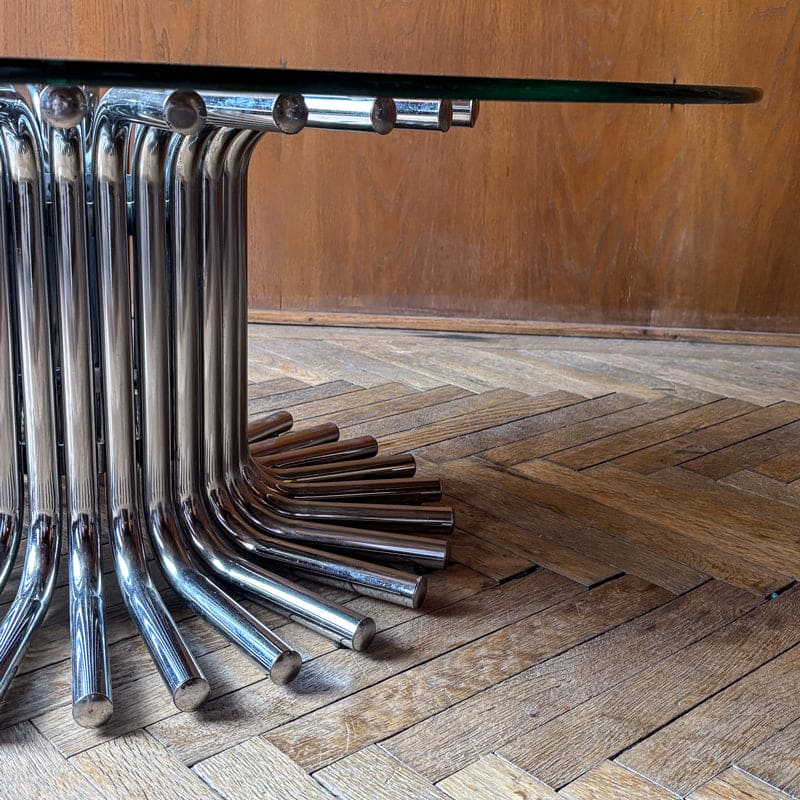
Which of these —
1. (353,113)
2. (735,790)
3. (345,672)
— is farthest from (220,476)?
(735,790)

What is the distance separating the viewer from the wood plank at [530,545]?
112cm

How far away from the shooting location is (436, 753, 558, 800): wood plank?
0.76 m

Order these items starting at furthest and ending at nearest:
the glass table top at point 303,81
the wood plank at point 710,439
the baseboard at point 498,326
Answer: the baseboard at point 498,326 < the wood plank at point 710,439 < the glass table top at point 303,81

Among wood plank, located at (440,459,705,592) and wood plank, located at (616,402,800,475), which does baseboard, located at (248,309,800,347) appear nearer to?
wood plank, located at (616,402,800,475)

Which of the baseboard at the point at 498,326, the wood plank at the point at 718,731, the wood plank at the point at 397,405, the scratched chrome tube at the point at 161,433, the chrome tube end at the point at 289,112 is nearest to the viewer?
the chrome tube end at the point at 289,112

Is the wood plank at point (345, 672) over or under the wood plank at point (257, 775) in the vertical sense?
over

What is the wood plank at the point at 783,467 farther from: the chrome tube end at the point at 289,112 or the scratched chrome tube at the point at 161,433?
the chrome tube end at the point at 289,112

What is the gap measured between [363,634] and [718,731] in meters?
0.31

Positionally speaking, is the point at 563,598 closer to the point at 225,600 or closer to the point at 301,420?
the point at 225,600

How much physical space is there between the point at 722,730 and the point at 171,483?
0.55 m

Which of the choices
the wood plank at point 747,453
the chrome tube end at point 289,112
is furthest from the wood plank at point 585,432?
the chrome tube end at point 289,112

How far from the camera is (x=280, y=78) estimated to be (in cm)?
60

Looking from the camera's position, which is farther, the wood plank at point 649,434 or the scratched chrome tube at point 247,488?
the wood plank at point 649,434

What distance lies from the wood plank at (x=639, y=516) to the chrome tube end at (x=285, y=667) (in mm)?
484
